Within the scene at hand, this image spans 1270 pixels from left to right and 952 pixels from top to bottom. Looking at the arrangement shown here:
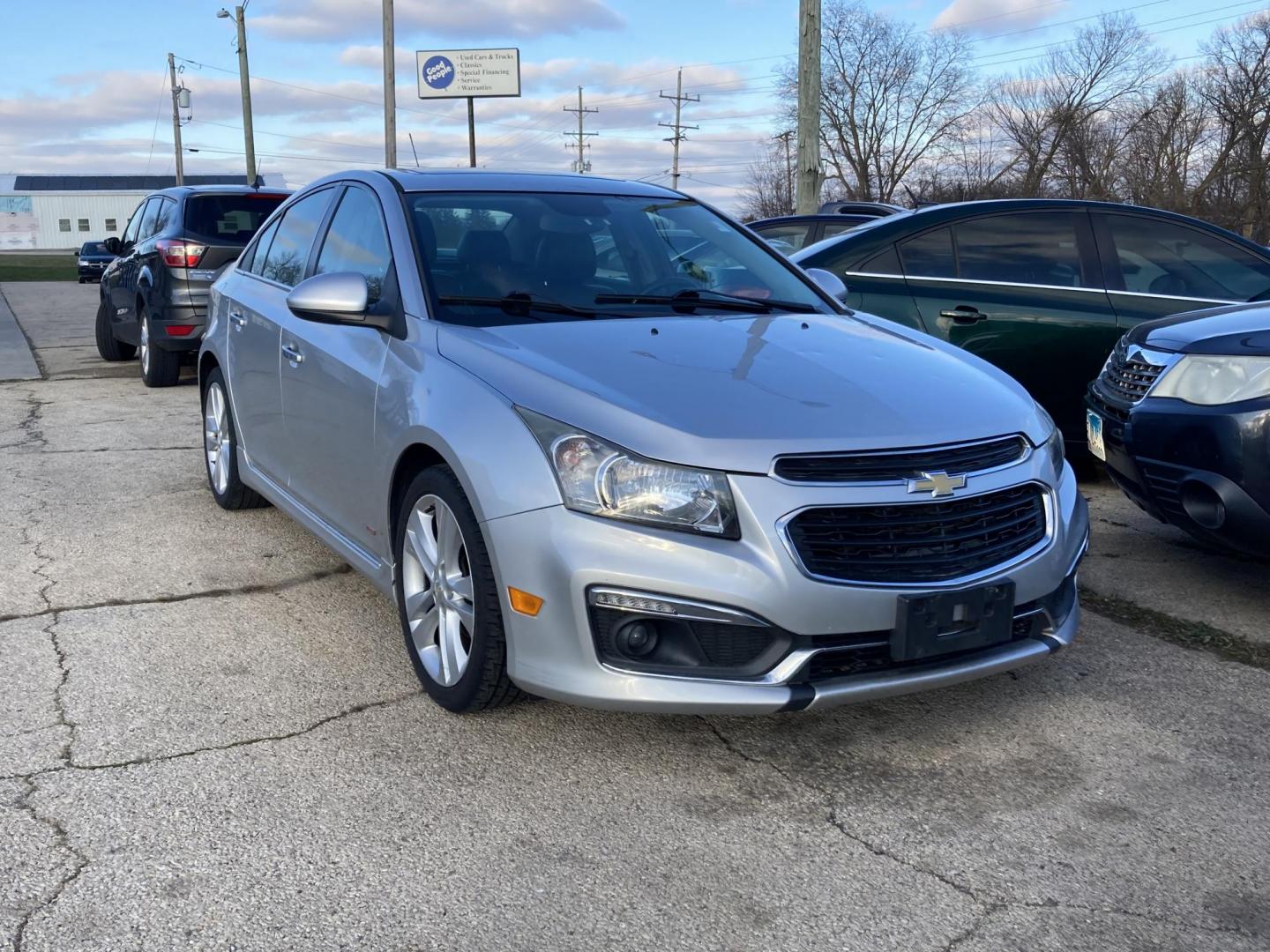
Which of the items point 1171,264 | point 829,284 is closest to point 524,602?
point 829,284

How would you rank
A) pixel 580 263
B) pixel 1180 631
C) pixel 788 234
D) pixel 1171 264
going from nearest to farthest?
pixel 580 263, pixel 1180 631, pixel 1171 264, pixel 788 234

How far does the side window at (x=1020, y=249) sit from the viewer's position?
6469 mm

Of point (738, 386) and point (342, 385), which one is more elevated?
point (738, 386)

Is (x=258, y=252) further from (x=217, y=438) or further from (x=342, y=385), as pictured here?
(x=342, y=385)

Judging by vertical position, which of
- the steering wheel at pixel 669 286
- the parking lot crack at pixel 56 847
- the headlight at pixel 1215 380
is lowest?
the parking lot crack at pixel 56 847

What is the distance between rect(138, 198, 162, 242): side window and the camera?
10.9 m

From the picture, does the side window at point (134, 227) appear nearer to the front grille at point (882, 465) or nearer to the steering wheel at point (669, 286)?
the steering wheel at point (669, 286)

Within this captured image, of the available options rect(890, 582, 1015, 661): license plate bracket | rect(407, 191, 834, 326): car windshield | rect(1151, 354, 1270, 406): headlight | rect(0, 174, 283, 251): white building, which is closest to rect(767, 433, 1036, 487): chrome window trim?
rect(890, 582, 1015, 661): license plate bracket

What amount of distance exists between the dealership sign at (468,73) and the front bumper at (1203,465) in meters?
51.0

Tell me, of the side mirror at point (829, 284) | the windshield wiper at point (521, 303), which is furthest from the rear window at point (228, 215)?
the windshield wiper at point (521, 303)

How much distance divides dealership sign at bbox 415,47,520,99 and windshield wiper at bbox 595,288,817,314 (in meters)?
50.7

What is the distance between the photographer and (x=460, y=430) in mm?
3225

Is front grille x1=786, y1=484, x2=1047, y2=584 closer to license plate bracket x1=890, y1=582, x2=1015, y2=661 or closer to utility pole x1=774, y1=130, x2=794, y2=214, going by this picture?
license plate bracket x1=890, y1=582, x2=1015, y2=661

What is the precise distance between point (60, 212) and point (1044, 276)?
95.4 metres
